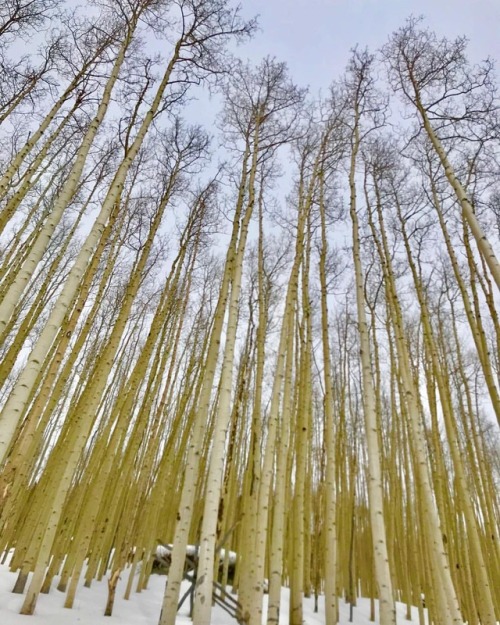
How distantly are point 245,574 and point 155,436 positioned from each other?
9.07 ft

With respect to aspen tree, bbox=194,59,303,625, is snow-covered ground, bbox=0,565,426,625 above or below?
below

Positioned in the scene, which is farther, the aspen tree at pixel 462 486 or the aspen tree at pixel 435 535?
the aspen tree at pixel 462 486

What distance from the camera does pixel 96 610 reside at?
445cm

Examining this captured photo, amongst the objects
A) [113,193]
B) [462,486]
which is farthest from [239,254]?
[462,486]

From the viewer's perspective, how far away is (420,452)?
4.27 m

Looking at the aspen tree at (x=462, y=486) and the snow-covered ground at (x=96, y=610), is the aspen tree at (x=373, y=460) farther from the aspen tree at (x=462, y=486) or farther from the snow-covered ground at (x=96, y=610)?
the snow-covered ground at (x=96, y=610)

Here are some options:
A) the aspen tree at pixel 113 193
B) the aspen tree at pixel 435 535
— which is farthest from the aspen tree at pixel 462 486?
the aspen tree at pixel 113 193

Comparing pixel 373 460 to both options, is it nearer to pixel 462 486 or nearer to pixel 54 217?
pixel 462 486

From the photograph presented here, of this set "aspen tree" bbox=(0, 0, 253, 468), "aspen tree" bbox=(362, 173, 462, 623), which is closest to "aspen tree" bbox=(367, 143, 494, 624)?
"aspen tree" bbox=(362, 173, 462, 623)

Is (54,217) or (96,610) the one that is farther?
(96,610)

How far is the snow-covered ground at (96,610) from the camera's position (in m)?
3.49

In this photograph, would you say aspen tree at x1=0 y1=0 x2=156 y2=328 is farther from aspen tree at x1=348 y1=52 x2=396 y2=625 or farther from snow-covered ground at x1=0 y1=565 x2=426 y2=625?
aspen tree at x1=348 y1=52 x2=396 y2=625

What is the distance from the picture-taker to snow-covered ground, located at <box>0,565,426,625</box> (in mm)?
3488

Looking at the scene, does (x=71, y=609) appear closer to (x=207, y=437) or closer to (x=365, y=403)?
(x=365, y=403)
